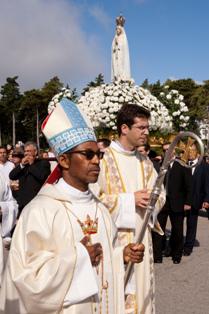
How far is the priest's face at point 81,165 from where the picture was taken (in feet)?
8.90

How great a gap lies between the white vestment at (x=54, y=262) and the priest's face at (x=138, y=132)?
155 centimetres

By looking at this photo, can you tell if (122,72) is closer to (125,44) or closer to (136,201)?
(125,44)

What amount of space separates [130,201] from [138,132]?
610 mm

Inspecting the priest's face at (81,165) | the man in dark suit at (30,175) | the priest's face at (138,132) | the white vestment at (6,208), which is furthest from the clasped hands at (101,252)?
the man in dark suit at (30,175)

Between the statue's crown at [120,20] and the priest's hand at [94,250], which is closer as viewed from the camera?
the priest's hand at [94,250]

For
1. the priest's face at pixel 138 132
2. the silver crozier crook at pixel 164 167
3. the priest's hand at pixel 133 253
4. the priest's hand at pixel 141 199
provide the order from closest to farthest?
the silver crozier crook at pixel 164 167, the priest's hand at pixel 133 253, the priest's hand at pixel 141 199, the priest's face at pixel 138 132

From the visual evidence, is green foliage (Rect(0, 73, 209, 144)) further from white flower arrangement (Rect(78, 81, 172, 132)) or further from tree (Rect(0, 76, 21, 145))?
white flower arrangement (Rect(78, 81, 172, 132))

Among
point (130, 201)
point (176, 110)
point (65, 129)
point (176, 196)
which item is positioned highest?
point (176, 110)

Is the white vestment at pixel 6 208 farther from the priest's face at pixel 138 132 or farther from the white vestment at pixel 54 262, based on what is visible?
the white vestment at pixel 54 262

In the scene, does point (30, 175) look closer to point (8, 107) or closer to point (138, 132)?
point (138, 132)

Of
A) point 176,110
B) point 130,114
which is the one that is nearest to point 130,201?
point 130,114

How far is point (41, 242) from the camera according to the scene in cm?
253

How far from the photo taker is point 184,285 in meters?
6.55

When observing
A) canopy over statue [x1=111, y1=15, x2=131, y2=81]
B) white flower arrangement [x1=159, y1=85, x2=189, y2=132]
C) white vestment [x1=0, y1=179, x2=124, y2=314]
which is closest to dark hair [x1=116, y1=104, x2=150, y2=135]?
white vestment [x1=0, y1=179, x2=124, y2=314]
